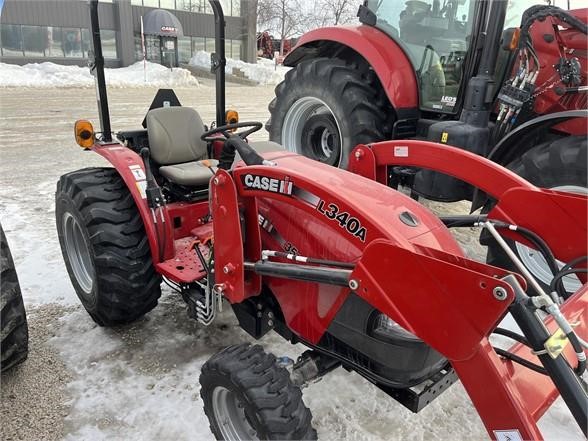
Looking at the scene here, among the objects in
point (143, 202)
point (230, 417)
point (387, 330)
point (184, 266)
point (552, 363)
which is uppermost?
point (552, 363)

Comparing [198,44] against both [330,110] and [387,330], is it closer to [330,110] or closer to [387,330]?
[330,110]

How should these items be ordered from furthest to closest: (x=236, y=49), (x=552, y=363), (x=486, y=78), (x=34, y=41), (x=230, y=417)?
(x=236, y=49), (x=34, y=41), (x=486, y=78), (x=230, y=417), (x=552, y=363)

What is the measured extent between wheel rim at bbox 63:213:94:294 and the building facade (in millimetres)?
18859

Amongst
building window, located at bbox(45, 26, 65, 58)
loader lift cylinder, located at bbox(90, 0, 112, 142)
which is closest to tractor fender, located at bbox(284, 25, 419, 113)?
loader lift cylinder, located at bbox(90, 0, 112, 142)

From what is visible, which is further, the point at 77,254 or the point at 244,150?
the point at 77,254

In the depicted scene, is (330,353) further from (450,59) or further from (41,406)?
(450,59)

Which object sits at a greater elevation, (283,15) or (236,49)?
(283,15)

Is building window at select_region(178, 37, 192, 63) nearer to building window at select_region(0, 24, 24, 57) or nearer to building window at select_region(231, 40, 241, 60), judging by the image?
building window at select_region(231, 40, 241, 60)

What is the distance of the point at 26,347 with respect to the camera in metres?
2.45

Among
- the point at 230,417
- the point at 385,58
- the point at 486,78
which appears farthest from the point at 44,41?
the point at 230,417

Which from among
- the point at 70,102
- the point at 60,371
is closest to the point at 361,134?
the point at 60,371

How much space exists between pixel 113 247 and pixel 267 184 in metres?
1.16

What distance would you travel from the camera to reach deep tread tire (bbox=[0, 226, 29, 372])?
7.51 feet

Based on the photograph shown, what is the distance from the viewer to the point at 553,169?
316 cm
